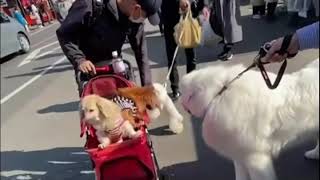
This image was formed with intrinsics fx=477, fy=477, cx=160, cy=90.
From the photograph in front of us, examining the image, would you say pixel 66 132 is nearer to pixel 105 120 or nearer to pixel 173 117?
pixel 173 117

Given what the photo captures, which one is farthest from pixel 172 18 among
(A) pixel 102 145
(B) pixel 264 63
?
(B) pixel 264 63

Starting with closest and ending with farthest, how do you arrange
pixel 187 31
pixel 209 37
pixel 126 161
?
1. pixel 126 161
2. pixel 187 31
3. pixel 209 37

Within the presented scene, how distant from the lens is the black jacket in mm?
3812

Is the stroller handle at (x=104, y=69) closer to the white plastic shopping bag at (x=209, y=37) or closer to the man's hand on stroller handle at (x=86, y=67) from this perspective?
the man's hand on stroller handle at (x=86, y=67)

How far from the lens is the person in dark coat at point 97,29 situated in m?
3.80

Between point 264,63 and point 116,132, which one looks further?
point 116,132

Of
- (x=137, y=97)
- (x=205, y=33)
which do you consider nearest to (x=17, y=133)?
(x=137, y=97)

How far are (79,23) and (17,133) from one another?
316cm

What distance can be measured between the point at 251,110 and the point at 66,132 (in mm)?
3666

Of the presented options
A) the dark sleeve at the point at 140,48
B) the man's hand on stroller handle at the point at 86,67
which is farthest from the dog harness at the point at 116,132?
the dark sleeve at the point at 140,48

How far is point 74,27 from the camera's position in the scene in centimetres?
383

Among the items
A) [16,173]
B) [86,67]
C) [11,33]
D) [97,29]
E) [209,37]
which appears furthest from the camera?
[209,37]

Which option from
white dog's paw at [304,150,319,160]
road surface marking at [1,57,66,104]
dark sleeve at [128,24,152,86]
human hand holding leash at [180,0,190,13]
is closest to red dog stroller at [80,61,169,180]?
dark sleeve at [128,24,152,86]

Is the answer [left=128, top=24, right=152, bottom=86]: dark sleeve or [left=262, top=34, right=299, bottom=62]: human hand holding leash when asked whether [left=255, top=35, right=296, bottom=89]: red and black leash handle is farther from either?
[left=128, top=24, right=152, bottom=86]: dark sleeve
